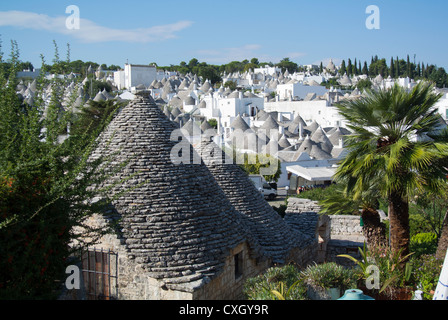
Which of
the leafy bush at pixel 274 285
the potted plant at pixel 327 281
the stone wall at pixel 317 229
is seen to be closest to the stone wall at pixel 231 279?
the leafy bush at pixel 274 285

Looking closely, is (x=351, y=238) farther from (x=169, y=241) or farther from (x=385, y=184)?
(x=169, y=241)

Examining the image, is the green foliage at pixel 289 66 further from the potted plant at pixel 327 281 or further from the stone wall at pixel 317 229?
the potted plant at pixel 327 281

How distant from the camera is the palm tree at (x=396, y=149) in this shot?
8750mm

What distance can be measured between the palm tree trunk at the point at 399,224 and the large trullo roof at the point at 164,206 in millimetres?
3280

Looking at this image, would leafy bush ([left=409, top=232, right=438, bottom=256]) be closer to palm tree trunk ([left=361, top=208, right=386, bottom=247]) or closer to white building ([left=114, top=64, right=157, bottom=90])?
palm tree trunk ([left=361, top=208, right=386, bottom=247])

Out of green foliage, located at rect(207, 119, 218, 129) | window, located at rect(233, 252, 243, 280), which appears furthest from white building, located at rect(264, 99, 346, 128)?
window, located at rect(233, 252, 243, 280)

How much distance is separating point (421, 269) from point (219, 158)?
5033 mm

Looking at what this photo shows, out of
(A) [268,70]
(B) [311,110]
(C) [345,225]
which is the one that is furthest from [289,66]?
(C) [345,225]

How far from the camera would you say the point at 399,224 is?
9703 millimetres

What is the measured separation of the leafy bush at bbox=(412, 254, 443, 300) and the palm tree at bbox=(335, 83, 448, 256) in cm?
52

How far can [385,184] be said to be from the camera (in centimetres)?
900

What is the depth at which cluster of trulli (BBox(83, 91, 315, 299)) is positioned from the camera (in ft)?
25.1

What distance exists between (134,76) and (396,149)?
337 ft
